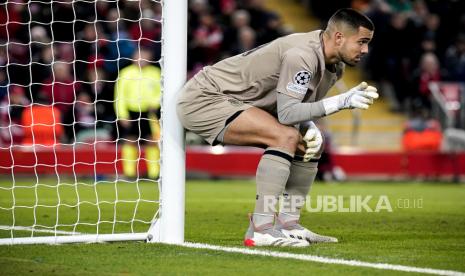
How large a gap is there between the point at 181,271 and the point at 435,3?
54.4ft

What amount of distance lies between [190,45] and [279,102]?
37.9 feet

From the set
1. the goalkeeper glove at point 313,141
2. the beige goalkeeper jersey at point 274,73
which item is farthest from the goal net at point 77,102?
the goalkeeper glove at point 313,141

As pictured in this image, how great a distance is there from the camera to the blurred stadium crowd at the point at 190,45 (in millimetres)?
14953

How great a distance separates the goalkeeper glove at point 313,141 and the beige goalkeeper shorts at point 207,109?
457mm

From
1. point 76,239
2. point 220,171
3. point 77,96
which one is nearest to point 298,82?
point 76,239

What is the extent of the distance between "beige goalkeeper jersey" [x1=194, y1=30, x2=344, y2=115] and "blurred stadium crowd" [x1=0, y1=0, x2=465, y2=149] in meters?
6.97

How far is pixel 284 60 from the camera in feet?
21.8

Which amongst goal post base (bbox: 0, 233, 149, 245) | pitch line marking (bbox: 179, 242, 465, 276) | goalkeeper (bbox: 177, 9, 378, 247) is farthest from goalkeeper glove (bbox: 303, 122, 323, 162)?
goal post base (bbox: 0, 233, 149, 245)

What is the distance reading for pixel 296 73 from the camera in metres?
6.55

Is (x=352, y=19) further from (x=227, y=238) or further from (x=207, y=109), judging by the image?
(x=227, y=238)

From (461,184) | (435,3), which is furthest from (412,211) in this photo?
(435,3)

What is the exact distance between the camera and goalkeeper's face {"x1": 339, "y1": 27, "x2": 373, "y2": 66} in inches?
266

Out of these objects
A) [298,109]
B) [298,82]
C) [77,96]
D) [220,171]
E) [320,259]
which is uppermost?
[77,96]

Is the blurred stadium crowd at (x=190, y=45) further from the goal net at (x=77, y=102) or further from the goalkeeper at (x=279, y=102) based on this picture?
the goalkeeper at (x=279, y=102)
